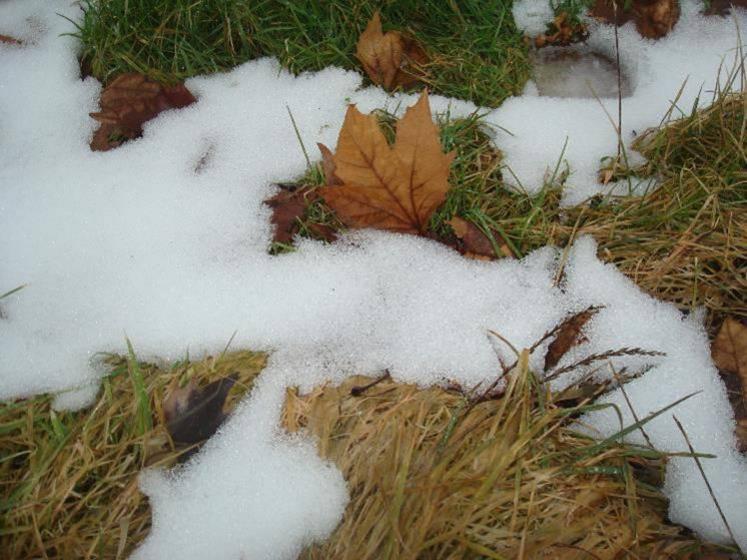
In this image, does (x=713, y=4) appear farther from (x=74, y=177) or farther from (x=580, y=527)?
(x=74, y=177)

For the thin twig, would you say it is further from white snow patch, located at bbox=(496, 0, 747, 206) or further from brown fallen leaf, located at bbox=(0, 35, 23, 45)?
brown fallen leaf, located at bbox=(0, 35, 23, 45)

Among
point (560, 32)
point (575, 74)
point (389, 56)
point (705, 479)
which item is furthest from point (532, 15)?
point (705, 479)

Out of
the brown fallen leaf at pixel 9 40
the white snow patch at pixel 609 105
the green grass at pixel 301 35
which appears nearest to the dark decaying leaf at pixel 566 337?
the white snow patch at pixel 609 105

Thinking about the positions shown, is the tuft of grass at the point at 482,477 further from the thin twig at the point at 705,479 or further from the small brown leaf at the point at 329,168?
the small brown leaf at the point at 329,168

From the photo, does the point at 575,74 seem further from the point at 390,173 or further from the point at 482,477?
the point at 482,477

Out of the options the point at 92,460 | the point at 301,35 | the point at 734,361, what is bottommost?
the point at 92,460

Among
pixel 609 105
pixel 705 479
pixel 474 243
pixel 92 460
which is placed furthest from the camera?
pixel 609 105
